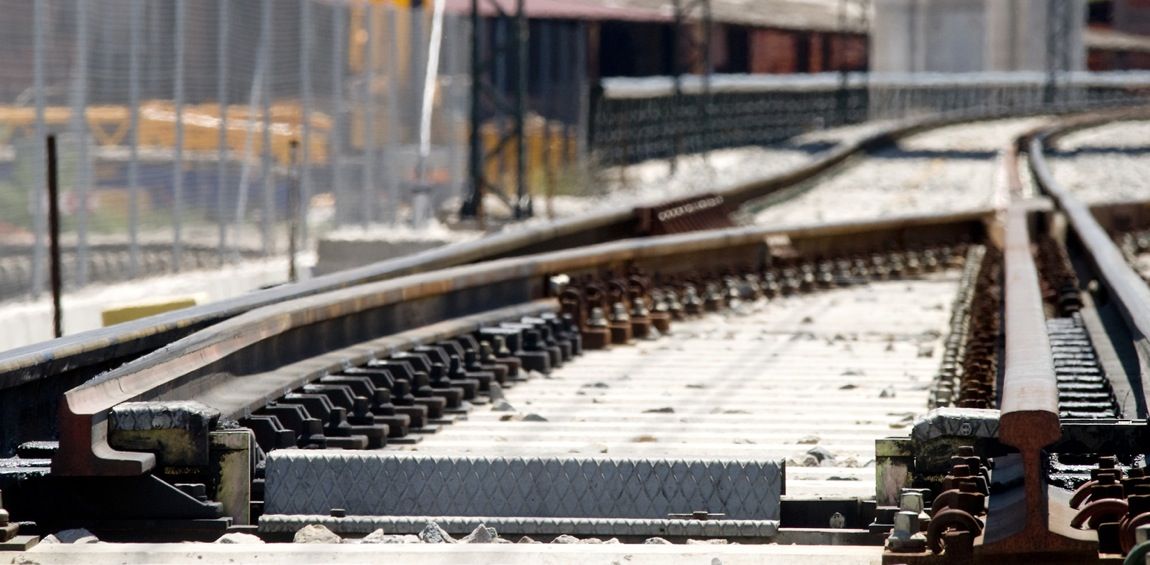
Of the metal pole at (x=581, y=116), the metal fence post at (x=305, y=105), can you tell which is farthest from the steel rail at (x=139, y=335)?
the metal pole at (x=581, y=116)

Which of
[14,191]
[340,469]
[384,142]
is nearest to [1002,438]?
[340,469]

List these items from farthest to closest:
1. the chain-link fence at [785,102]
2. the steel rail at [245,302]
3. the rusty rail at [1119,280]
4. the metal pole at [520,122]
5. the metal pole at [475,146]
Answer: the chain-link fence at [785,102] < the metal pole at [520,122] < the metal pole at [475,146] < the rusty rail at [1119,280] < the steel rail at [245,302]

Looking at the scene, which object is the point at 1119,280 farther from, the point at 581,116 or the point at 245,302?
the point at 581,116

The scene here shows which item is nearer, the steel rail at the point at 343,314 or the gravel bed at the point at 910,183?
the steel rail at the point at 343,314

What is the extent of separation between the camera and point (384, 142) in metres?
20.9

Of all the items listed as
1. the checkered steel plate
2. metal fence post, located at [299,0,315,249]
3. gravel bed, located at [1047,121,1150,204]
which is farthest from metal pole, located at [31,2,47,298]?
gravel bed, located at [1047,121,1150,204]

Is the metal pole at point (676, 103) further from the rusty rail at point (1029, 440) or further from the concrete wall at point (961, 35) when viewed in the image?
the concrete wall at point (961, 35)

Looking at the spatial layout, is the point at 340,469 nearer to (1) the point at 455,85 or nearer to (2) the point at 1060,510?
(2) the point at 1060,510

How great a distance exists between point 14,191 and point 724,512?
8.20 m

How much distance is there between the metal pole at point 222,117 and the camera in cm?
1595

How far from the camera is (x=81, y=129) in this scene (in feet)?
44.0

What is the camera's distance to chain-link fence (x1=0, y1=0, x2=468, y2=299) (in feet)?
41.7

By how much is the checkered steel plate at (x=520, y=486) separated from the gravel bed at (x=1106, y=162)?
19.1 metres

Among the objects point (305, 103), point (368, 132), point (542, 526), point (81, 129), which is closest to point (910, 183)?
point (368, 132)
